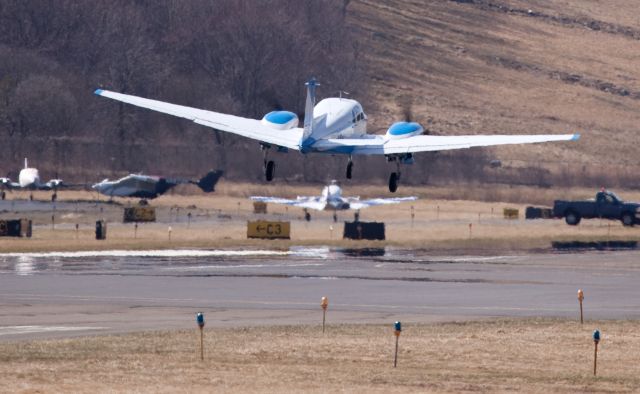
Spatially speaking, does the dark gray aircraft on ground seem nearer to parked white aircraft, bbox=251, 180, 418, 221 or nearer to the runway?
parked white aircraft, bbox=251, 180, 418, 221

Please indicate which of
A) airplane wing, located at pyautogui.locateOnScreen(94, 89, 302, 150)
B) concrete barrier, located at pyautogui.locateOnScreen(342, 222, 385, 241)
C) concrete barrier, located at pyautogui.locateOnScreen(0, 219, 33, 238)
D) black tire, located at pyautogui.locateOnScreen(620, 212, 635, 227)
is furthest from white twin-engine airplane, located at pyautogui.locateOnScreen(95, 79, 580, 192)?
black tire, located at pyautogui.locateOnScreen(620, 212, 635, 227)

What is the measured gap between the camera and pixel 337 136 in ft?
219

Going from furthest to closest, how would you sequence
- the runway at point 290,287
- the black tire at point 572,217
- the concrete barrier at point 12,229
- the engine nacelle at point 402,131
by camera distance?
1. the black tire at point 572,217
2. the concrete barrier at point 12,229
3. the engine nacelle at point 402,131
4. the runway at point 290,287

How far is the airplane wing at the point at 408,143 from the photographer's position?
65125mm

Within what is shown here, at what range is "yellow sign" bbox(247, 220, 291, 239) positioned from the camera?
88625 mm

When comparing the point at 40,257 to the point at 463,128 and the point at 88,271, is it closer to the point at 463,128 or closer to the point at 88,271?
the point at 88,271

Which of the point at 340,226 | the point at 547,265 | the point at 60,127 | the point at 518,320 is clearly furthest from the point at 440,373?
the point at 60,127

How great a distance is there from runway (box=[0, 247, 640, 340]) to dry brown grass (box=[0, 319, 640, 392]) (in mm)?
3406

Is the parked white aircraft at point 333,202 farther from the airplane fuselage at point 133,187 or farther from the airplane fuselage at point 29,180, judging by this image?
the airplane fuselage at point 29,180

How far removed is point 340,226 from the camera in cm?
10206

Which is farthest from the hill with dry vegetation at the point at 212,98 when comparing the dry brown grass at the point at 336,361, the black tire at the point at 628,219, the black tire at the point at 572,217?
the dry brown grass at the point at 336,361

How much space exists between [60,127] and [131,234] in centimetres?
5004

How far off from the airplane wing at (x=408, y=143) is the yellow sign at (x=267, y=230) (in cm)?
2260

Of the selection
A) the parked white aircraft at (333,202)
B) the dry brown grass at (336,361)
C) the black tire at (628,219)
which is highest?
the parked white aircraft at (333,202)
